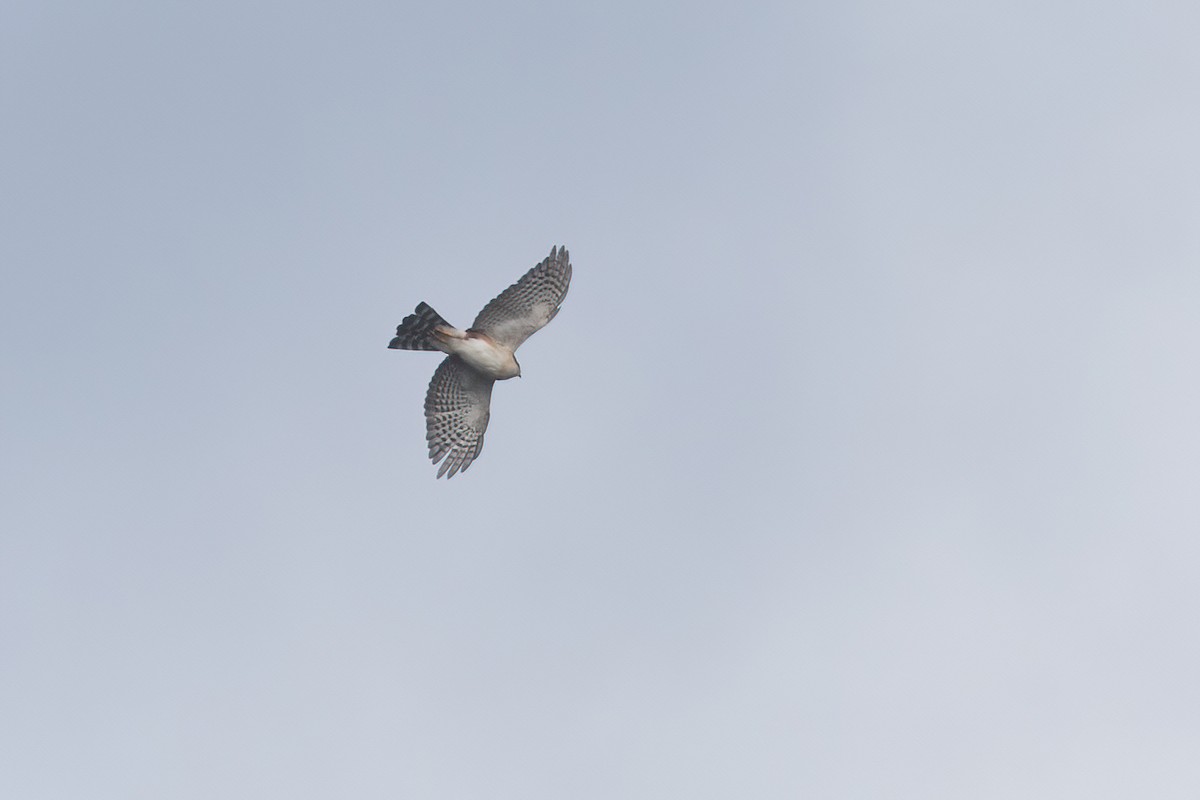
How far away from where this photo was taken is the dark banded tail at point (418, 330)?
3809cm

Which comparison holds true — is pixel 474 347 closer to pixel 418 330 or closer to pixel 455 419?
A: pixel 418 330

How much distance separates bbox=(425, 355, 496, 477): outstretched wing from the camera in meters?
39.7

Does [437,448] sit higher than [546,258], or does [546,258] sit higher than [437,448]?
[546,258]

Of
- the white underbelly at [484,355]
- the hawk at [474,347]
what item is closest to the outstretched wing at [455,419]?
the hawk at [474,347]

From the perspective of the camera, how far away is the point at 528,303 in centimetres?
3900

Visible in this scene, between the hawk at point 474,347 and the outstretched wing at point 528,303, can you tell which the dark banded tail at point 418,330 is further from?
the outstretched wing at point 528,303

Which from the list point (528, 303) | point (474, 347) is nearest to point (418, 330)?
point (474, 347)

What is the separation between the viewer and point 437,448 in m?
39.9

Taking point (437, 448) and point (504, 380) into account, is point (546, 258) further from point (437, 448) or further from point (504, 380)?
point (437, 448)

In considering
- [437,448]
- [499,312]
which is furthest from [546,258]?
[437,448]

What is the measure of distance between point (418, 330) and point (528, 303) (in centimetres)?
295

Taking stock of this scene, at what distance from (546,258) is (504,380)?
3.37m

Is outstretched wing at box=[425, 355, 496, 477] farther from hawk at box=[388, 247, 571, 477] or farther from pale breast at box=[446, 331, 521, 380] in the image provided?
pale breast at box=[446, 331, 521, 380]

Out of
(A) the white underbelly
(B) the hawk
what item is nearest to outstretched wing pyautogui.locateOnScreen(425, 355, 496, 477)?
(B) the hawk
